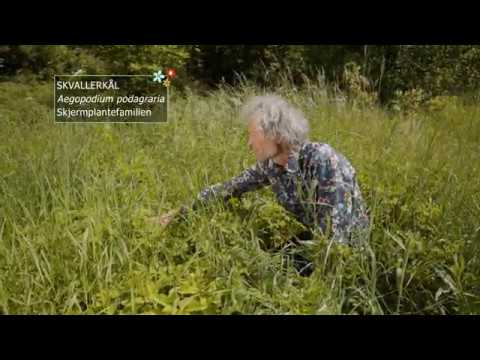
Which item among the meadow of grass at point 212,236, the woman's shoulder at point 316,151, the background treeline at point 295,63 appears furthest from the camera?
the background treeline at point 295,63

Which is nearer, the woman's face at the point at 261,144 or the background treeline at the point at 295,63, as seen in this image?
the woman's face at the point at 261,144

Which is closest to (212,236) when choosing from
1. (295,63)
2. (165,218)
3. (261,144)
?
(165,218)

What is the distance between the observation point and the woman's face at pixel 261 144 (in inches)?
85.9

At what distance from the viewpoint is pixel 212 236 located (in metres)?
1.83

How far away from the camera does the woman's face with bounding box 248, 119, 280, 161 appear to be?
2.18 metres

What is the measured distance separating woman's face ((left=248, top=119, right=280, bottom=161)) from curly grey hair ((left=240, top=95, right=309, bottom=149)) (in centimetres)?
2

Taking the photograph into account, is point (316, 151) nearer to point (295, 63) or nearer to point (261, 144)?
point (261, 144)

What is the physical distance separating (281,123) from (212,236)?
668 mm

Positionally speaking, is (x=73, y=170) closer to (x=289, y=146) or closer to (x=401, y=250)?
(x=289, y=146)

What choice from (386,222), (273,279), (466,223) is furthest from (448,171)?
(273,279)

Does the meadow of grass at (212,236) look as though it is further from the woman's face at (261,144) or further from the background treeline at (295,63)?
the background treeline at (295,63)

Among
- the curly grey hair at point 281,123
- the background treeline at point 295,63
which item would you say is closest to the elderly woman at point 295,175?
the curly grey hair at point 281,123

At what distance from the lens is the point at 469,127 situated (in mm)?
2633

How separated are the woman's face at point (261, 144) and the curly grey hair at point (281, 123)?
0.9 inches
